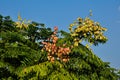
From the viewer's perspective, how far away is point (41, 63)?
1633 cm

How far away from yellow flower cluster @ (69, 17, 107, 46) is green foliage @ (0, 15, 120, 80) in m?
0.29

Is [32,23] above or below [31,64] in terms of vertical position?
above

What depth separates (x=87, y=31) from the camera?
18.4 metres

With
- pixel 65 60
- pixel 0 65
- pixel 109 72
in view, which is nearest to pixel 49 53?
pixel 65 60

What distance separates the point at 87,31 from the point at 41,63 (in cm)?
323

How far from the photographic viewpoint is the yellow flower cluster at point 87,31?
18391 mm

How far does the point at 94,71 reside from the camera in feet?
61.7

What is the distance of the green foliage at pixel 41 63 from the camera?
16156mm

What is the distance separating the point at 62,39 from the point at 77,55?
109cm

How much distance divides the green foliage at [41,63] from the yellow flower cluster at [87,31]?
0.29 metres

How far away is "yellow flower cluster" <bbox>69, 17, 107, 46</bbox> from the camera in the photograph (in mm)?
18391

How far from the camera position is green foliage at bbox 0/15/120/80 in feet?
53.0

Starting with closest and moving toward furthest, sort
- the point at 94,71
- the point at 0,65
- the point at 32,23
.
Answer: the point at 0,65, the point at 94,71, the point at 32,23

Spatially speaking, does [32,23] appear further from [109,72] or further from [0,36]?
[109,72]
